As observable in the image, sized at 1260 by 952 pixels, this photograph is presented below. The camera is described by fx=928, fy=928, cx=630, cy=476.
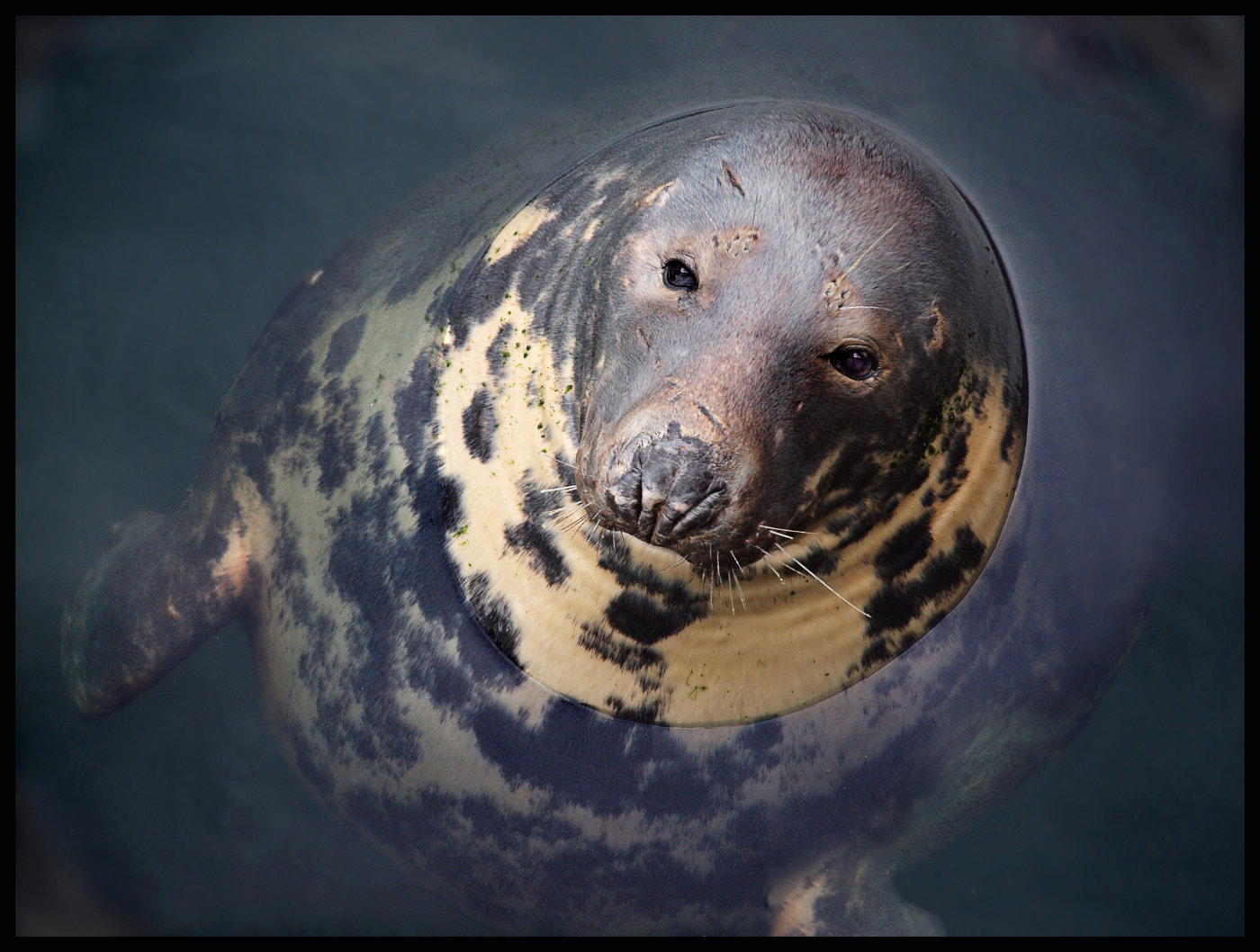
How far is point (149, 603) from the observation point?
10.7ft

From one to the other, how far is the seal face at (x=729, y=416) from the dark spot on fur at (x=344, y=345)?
394 millimetres

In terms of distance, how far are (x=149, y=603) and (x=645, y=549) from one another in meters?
1.92

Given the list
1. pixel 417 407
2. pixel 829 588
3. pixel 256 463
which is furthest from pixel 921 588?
pixel 256 463

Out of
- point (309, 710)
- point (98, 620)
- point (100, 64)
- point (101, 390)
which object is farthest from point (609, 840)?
point (100, 64)

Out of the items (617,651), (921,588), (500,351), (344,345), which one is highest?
(344,345)

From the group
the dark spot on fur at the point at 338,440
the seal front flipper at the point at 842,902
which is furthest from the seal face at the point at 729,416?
the seal front flipper at the point at 842,902

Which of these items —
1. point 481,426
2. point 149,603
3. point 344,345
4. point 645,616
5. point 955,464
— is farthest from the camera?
point 149,603

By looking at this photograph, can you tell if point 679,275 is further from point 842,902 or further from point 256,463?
point 842,902

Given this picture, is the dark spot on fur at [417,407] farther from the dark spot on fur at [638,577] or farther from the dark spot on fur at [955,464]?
the dark spot on fur at [955,464]

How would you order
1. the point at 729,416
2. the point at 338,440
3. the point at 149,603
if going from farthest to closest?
the point at 149,603
the point at 338,440
the point at 729,416

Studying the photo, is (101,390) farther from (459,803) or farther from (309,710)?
(459,803)

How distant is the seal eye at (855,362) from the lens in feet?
6.56

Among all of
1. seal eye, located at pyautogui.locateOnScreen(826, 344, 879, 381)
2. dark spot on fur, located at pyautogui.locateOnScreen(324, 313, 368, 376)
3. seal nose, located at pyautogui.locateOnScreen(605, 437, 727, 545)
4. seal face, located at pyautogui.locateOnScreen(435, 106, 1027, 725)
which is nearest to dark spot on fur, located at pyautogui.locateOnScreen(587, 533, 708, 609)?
seal face, located at pyautogui.locateOnScreen(435, 106, 1027, 725)

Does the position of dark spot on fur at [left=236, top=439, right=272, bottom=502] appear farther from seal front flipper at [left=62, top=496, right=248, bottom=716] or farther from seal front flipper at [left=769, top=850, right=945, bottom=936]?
seal front flipper at [left=769, top=850, right=945, bottom=936]
